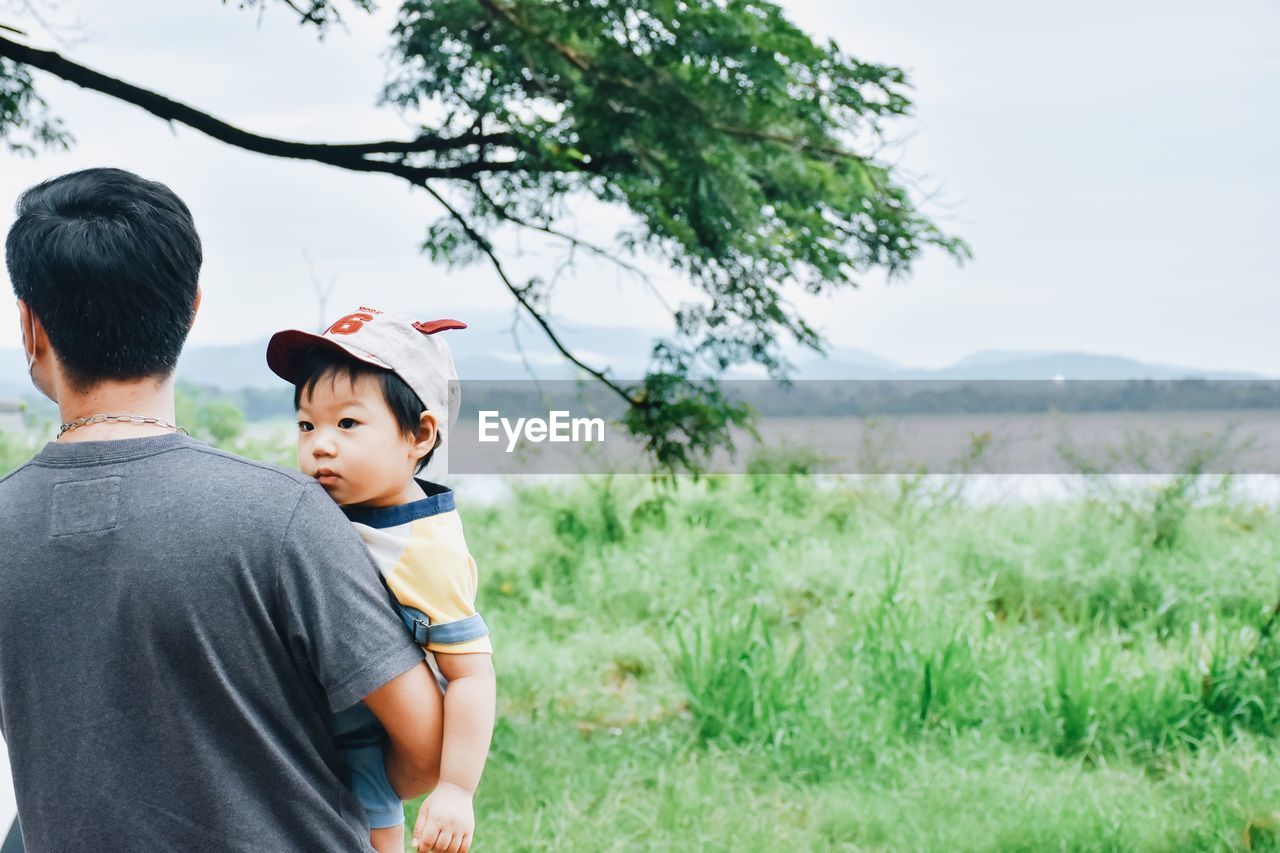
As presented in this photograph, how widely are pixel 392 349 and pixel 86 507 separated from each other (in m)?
0.38

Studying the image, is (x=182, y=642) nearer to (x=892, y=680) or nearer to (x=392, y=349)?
(x=392, y=349)

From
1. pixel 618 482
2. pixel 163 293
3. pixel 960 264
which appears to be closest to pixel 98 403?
pixel 163 293

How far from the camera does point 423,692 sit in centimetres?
128

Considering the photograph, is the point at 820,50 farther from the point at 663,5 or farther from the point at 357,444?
the point at 357,444

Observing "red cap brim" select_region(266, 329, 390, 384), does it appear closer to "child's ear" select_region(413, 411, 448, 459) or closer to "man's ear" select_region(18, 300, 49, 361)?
"child's ear" select_region(413, 411, 448, 459)

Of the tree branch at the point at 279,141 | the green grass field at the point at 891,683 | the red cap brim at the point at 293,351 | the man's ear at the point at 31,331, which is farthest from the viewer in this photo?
the tree branch at the point at 279,141

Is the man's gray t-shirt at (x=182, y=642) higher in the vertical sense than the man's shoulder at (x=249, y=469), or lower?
lower

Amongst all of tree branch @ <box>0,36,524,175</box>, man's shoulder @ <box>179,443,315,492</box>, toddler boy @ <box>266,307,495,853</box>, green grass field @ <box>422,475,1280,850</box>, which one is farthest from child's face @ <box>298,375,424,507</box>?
tree branch @ <box>0,36,524,175</box>

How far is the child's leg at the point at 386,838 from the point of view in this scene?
139 centimetres

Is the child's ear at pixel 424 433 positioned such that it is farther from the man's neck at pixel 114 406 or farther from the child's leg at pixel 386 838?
the child's leg at pixel 386 838

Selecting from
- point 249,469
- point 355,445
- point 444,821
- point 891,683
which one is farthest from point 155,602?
point 891,683

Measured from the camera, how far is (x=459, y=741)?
1313 millimetres

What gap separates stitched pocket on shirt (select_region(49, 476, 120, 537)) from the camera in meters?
1.21

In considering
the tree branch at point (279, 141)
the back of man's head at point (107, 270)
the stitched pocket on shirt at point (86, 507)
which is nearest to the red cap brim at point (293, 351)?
the back of man's head at point (107, 270)
